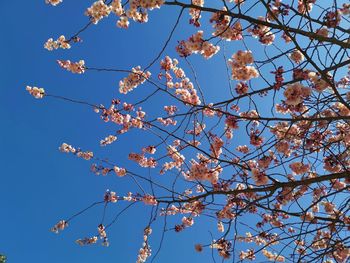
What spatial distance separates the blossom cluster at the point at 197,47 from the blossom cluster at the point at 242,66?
0.28 meters

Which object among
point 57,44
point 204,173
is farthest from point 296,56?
point 57,44

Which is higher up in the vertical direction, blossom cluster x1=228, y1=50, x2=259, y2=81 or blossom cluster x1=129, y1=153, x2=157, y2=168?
blossom cluster x1=129, y1=153, x2=157, y2=168

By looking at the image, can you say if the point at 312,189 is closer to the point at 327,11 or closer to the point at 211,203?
the point at 211,203

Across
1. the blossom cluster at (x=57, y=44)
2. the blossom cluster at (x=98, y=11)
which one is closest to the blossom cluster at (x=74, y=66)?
the blossom cluster at (x=57, y=44)

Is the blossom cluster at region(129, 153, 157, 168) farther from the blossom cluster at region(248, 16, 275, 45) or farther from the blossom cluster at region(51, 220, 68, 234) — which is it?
the blossom cluster at region(248, 16, 275, 45)

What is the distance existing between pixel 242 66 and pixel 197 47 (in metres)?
0.53

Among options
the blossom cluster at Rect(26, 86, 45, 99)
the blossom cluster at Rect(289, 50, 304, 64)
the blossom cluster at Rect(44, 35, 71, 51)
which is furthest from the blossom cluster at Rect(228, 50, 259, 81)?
the blossom cluster at Rect(26, 86, 45, 99)

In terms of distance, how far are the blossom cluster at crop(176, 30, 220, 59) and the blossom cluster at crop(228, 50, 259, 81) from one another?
28 centimetres

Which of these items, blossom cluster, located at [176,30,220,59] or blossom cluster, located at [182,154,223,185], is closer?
blossom cluster, located at [176,30,220,59]

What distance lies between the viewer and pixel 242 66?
14.0 feet

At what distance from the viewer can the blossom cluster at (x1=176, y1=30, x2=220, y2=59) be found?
4.26m

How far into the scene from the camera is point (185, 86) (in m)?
7.15

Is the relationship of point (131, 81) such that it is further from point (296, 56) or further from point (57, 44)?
point (296, 56)

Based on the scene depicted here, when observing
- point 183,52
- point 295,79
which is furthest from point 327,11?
point 183,52
